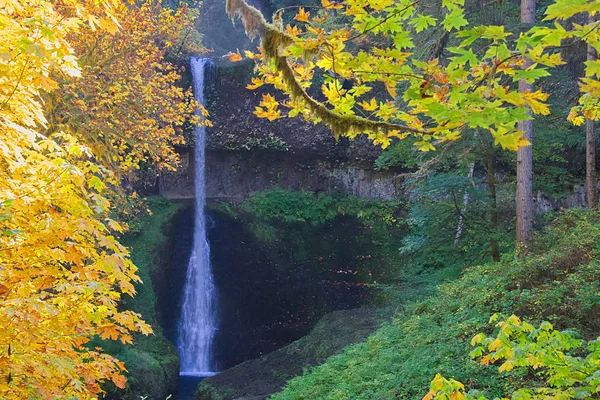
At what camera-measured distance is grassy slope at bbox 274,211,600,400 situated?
6.13 m

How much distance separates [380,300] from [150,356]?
6.79 m

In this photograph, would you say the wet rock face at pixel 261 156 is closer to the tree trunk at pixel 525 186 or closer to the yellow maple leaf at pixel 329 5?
the tree trunk at pixel 525 186

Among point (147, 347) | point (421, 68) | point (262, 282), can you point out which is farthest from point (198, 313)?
point (421, 68)

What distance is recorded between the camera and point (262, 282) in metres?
18.4

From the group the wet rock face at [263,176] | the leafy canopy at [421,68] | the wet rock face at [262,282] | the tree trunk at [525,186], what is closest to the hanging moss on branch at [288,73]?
the leafy canopy at [421,68]

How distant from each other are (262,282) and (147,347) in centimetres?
525

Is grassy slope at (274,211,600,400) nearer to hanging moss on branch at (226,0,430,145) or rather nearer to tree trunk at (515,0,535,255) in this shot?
tree trunk at (515,0,535,255)

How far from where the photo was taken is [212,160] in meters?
Answer: 23.6

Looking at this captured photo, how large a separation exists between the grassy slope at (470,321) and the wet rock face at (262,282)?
24.3ft

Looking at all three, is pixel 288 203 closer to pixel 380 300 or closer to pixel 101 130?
pixel 380 300

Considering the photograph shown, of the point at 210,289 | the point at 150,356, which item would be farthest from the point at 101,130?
the point at 210,289

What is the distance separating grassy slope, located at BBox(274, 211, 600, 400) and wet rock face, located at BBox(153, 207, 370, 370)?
7408 mm

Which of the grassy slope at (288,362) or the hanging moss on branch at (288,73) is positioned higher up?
the hanging moss on branch at (288,73)

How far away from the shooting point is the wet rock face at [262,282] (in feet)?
56.2
